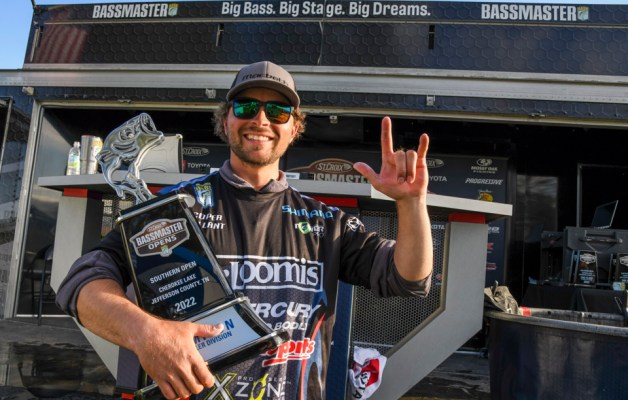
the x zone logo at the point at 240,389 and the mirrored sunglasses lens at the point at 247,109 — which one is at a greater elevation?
the mirrored sunglasses lens at the point at 247,109

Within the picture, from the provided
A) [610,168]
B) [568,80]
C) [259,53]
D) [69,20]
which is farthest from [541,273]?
[69,20]

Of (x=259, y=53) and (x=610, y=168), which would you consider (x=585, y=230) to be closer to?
(x=610, y=168)

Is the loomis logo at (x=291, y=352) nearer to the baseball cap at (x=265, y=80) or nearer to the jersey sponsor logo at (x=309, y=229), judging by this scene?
the jersey sponsor logo at (x=309, y=229)

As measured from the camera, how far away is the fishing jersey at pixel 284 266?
1.26 meters

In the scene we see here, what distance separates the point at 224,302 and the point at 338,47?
429cm

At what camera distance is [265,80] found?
137cm

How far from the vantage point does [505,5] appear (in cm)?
486

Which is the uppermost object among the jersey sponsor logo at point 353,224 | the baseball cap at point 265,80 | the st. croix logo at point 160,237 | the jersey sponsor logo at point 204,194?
the baseball cap at point 265,80

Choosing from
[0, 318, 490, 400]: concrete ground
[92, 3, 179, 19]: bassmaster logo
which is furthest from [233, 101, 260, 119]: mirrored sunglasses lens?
[92, 3, 179, 19]: bassmaster logo

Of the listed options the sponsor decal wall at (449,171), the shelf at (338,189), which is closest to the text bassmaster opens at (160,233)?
the shelf at (338,189)

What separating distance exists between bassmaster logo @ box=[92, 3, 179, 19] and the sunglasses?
4497mm

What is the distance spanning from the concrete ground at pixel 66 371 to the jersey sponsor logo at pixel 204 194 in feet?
8.42

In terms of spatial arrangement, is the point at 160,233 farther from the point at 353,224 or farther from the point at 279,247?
the point at 353,224

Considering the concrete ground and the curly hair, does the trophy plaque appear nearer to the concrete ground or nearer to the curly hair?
the curly hair
